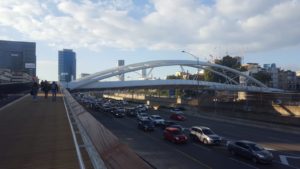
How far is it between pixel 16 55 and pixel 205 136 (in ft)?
420

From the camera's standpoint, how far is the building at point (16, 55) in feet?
477

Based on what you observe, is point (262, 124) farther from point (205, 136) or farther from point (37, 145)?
point (37, 145)

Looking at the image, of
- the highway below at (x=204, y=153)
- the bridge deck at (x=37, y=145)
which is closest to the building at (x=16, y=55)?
the highway below at (x=204, y=153)

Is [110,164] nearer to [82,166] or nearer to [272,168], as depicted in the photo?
[82,166]

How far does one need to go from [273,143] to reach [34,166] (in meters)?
31.8

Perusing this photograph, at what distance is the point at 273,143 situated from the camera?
37.2 metres

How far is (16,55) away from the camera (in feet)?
495

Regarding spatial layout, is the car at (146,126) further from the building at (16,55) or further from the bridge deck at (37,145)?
the building at (16,55)

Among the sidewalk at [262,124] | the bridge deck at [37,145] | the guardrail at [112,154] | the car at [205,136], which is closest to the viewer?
the guardrail at [112,154]

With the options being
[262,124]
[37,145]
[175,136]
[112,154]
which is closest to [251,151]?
[175,136]

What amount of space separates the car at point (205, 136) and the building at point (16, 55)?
113693 millimetres

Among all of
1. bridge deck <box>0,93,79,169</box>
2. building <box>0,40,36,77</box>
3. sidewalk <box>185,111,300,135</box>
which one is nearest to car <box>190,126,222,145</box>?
sidewalk <box>185,111,300,135</box>

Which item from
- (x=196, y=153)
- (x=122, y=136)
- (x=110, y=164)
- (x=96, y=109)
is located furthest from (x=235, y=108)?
(x=110, y=164)

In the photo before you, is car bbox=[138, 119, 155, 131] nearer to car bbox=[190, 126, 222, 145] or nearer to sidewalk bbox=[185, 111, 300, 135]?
car bbox=[190, 126, 222, 145]
